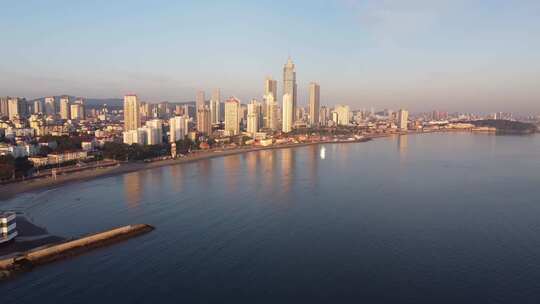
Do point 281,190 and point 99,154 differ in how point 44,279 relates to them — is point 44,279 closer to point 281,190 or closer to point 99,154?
point 281,190

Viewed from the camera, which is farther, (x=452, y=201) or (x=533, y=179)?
(x=533, y=179)

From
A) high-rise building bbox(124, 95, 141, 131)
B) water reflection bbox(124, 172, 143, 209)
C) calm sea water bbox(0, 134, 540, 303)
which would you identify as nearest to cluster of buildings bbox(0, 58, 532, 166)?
high-rise building bbox(124, 95, 141, 131)

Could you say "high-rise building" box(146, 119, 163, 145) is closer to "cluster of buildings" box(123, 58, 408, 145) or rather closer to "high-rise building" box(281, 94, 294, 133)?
"cluster of buildings" box(123, 58, 408, 145)

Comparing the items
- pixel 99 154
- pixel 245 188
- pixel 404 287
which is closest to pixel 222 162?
pixel 99 154

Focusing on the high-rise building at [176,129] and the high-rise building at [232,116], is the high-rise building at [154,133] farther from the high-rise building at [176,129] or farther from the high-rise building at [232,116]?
the high-rise building at [232,116]

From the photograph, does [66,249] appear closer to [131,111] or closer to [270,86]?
[131,111]

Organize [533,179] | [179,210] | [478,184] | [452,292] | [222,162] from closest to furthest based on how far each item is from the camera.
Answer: [452,292]
[179,210]
[478,184]
[533,179]
[222,162]

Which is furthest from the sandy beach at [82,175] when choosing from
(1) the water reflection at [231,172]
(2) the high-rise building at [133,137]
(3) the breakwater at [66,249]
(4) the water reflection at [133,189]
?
(3) the breakwater at [66,249]
